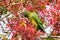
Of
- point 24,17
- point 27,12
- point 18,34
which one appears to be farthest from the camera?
point 27,12

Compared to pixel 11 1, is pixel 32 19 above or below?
below

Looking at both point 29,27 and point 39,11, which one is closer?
point 29,27

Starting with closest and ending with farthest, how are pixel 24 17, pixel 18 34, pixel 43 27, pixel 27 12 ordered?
pixel 18 34 → pixel 24 17 → pixel 27 12 → pixel 43 27

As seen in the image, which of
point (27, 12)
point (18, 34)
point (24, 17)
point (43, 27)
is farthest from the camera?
point (43, 27)

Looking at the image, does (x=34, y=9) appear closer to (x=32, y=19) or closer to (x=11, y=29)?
(x=32, y=19)

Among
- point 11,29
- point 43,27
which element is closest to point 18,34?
point 11,29

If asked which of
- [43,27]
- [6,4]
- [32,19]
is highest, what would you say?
[6,4]

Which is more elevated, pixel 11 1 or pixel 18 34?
pixel 11 1

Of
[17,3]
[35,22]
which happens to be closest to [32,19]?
[35,22]

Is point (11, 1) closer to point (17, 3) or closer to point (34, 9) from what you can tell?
point (17, 3)
